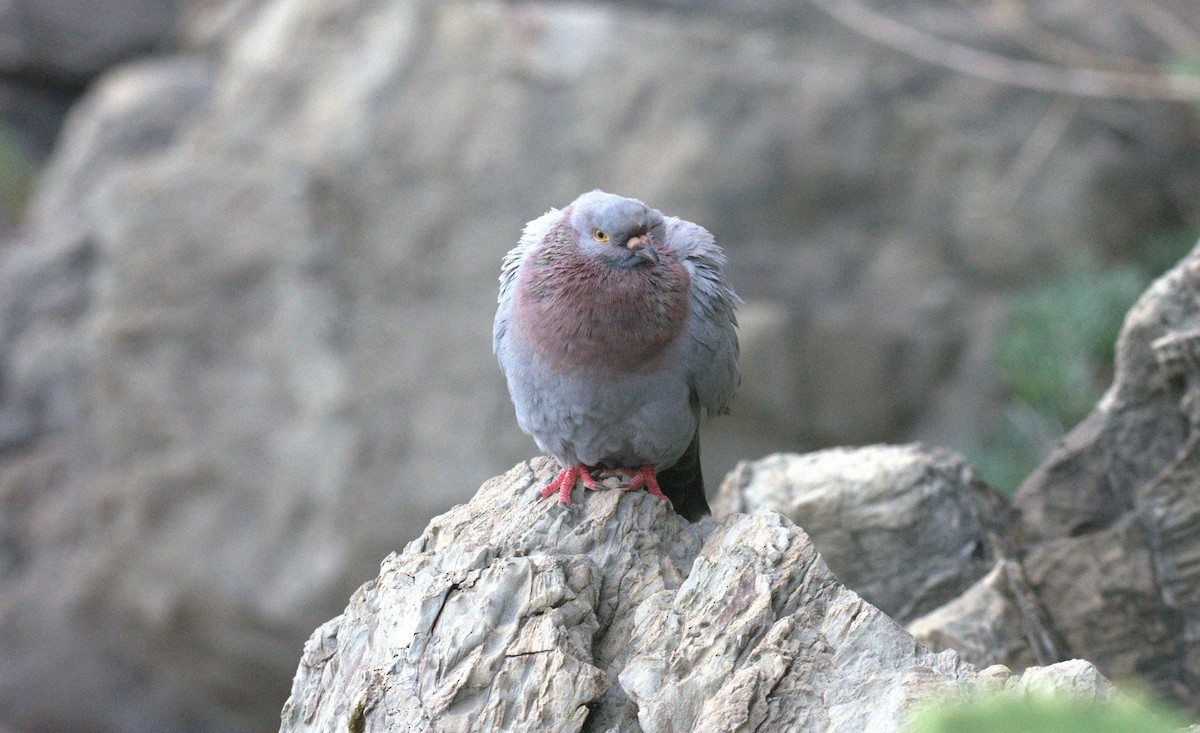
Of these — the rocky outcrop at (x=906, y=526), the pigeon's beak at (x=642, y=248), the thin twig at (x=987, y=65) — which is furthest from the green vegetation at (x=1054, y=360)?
the pigeon's beak at (x=642, y=248)

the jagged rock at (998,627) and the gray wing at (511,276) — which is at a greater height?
the gray wing at (511,276)

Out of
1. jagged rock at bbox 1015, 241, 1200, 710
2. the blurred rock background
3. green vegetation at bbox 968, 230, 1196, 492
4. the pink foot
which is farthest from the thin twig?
the pink foot

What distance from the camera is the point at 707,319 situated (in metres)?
3.84

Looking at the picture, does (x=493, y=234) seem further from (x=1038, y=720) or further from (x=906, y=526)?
(x=1038, y=720)

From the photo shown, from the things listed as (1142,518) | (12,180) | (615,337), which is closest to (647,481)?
(615,337)

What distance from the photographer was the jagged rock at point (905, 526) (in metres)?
4.70

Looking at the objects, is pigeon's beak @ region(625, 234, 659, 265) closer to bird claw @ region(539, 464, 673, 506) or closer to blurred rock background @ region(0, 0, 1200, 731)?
bird claw @ region(539, 464, 673, 506)

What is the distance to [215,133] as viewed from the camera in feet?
31.4

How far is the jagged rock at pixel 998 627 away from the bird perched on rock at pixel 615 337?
1361mm

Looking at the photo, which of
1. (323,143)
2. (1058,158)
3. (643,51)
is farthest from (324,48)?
(1058,158)

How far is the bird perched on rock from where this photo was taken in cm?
365

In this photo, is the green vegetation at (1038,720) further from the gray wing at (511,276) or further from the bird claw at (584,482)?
the gray wing at (511,276)

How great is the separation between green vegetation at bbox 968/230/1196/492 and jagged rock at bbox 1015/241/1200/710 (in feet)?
8.83

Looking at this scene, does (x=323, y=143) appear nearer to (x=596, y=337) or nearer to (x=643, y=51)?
(x=643, y=51)
